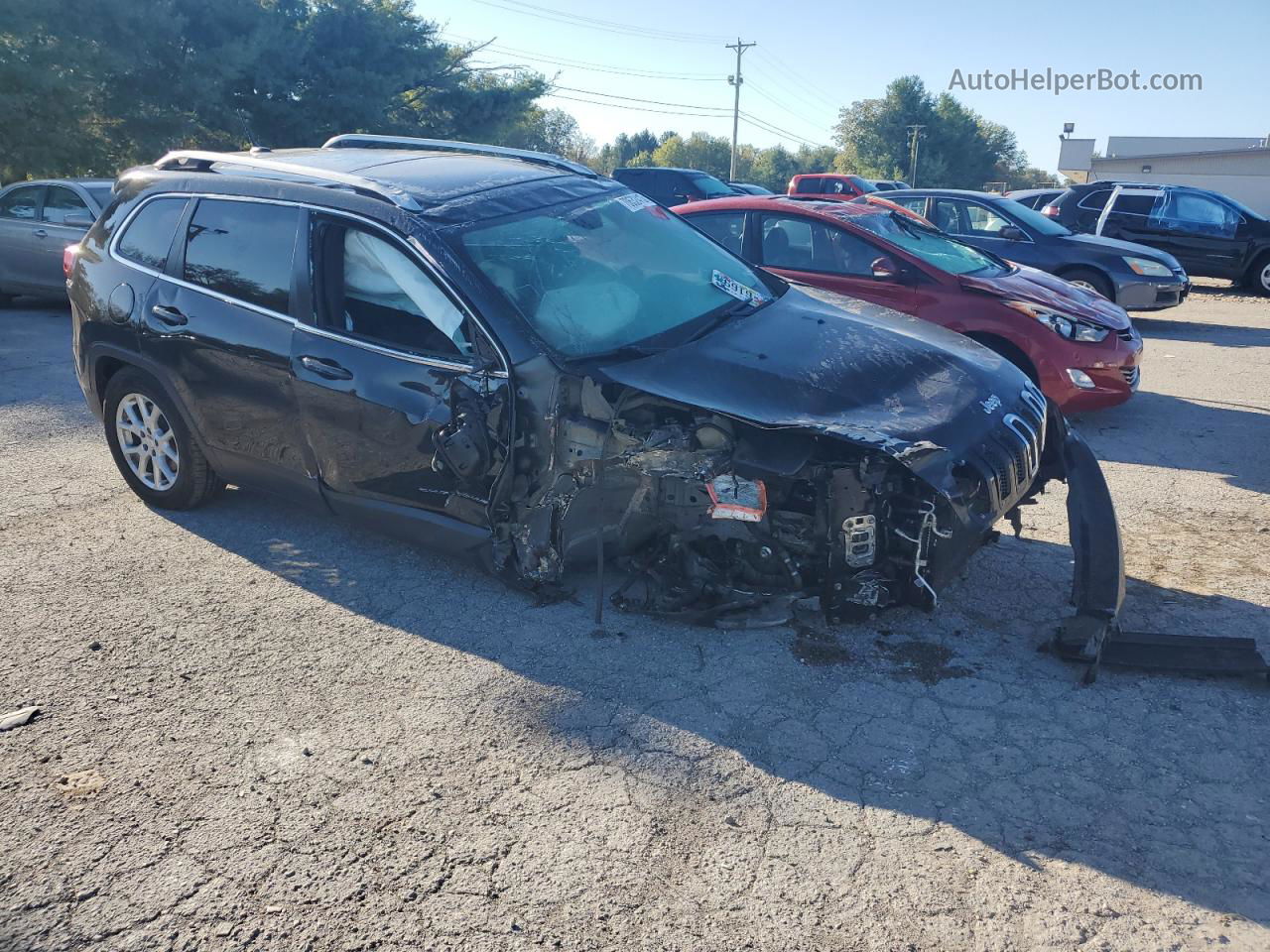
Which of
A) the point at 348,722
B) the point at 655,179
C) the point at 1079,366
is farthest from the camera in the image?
the point at 655,179

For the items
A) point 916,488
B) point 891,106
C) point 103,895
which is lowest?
point 103,895

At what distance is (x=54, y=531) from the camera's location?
5.04 m

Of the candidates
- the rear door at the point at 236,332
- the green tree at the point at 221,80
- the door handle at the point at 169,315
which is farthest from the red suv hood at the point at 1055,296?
the green tree at the point at 221,80

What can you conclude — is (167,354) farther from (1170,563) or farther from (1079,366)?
(1079,366)

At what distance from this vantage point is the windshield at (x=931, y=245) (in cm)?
727

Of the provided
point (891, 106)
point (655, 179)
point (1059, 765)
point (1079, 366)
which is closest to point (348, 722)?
point (1059, 765)

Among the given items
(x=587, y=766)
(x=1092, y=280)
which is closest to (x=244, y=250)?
(x=587, y=766)

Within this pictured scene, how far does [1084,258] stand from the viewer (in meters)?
10.8

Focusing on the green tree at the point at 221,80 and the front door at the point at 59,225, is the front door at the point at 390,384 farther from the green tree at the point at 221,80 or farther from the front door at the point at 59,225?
the green tree at the point at 221,80

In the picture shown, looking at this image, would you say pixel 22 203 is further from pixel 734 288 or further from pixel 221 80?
pixel 221 80

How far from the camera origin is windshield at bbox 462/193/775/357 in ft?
13.1

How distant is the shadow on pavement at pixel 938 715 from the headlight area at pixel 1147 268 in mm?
7808

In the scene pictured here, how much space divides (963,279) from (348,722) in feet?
17.6

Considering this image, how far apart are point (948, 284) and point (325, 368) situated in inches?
181
